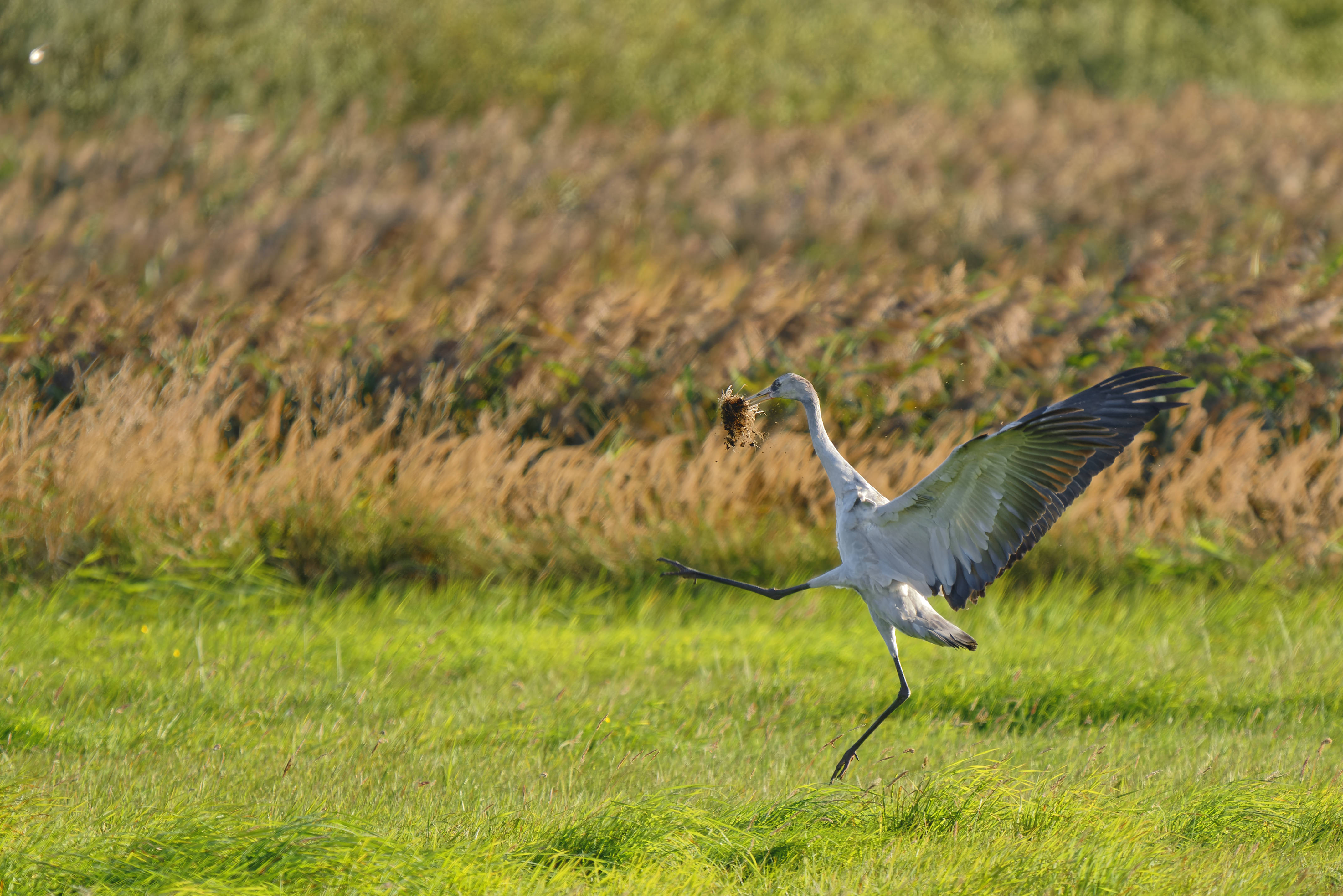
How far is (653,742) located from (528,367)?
4044mm

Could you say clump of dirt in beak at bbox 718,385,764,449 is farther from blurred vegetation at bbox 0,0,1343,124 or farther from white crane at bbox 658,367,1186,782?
blurred vegetation at bbox 0,0,1343,124

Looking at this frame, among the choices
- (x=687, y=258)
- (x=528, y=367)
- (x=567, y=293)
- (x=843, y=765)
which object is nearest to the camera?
(x=843, y=765)

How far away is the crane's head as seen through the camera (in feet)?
15.5

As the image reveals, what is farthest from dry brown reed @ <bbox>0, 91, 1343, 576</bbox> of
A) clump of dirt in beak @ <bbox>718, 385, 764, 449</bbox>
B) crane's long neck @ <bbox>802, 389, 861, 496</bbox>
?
crane's long neck @ <bbox>802, 389, 861, 496</bbox>

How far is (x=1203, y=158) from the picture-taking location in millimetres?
17734

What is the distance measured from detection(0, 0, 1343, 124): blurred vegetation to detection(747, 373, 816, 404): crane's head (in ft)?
45.2

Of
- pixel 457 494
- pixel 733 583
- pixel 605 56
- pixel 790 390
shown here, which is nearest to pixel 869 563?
pixel 733 583

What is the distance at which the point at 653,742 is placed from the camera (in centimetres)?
627

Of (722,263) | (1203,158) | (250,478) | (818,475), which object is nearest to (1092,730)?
(818,475)

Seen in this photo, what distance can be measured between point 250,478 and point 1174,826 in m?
5.73

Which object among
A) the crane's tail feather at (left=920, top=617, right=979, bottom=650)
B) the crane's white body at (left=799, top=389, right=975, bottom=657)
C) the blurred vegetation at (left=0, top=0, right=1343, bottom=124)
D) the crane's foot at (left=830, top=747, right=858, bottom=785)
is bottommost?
the crane's foot at (left=830, top=747, right=858, bottom=785)

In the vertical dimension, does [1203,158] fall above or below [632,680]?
above

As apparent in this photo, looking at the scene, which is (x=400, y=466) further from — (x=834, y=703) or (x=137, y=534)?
(x=834, y=703)

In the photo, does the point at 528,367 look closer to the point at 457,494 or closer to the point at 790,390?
the point at 457,494
